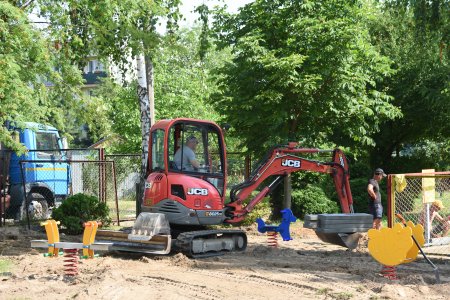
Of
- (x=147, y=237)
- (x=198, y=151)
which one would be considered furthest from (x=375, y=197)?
(x=147, y=237)

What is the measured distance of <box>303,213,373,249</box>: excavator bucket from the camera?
12.1m

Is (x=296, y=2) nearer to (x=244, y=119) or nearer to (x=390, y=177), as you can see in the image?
(x=244, y=119)

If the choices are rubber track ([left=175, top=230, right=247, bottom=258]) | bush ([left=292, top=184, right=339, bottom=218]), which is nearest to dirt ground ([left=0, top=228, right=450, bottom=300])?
rubber track ([left=175, top=230, right=247, bottom=258])

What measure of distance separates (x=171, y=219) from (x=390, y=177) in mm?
4286

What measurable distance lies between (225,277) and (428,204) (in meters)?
5.72

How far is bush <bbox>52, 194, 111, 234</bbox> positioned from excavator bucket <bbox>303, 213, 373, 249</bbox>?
20.7 ft

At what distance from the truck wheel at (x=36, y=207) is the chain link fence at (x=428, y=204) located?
9.89 metres

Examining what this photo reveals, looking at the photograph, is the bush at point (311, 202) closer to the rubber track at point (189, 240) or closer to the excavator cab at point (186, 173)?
the excavator cab at point (186, 173)

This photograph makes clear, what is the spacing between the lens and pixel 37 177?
1992 cm

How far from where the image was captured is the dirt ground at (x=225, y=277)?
889 cm

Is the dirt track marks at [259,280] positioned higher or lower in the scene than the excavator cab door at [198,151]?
lower

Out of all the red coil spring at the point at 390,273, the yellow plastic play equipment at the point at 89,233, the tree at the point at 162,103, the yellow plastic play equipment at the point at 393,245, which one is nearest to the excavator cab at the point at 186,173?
the yellow plastic play equipment at the point at 89,233

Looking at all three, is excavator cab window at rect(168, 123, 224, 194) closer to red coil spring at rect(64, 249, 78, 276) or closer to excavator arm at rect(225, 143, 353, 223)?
excavator arm at rect(225, 143, 353, 223)

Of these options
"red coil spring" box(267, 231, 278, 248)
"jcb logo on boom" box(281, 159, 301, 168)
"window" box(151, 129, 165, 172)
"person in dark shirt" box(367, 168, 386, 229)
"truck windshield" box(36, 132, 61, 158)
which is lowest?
"red coil spring" box(267, 231, 278, 248)
